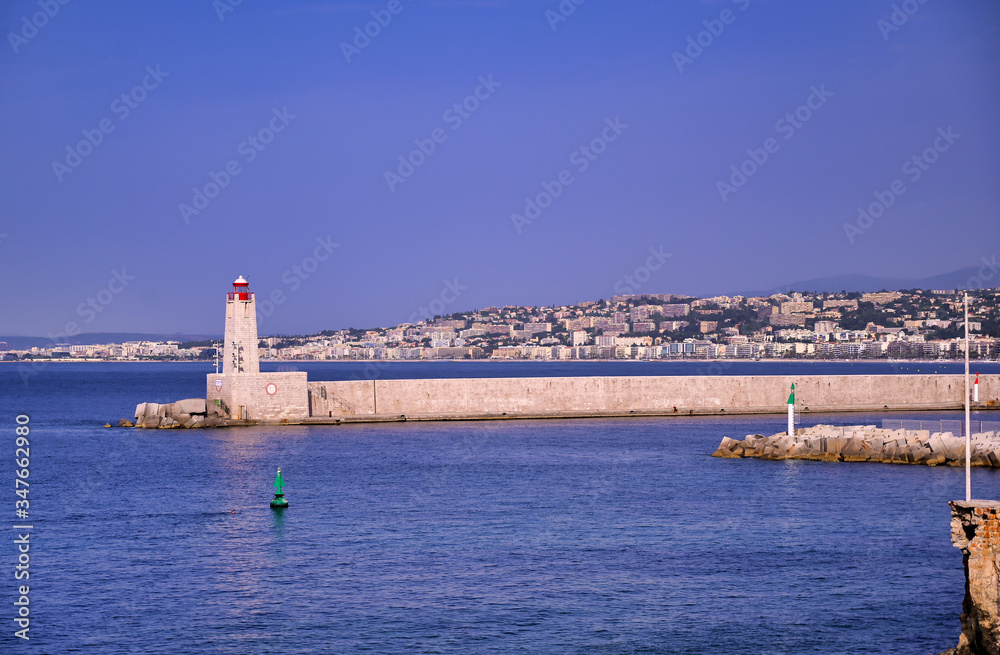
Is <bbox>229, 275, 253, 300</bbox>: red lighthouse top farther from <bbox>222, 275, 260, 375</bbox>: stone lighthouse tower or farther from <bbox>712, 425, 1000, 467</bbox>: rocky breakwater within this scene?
<bbox>712, 425, 1000, 467</bbox>: rocky breakwater

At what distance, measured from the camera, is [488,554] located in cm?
1886

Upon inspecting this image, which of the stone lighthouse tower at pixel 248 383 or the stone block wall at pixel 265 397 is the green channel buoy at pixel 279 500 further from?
the stone block wall at pixel 265 397

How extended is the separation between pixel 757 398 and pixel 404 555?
1227 inches

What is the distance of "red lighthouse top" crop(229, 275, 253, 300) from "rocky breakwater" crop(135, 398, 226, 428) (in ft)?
15.6

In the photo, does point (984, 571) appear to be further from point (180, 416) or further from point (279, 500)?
point (180, 416)

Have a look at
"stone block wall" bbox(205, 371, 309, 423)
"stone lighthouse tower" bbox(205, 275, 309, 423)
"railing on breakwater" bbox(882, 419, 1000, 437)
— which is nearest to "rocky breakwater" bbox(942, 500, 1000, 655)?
"railing on breakwater" bbox(882, 419, 1000, 437)

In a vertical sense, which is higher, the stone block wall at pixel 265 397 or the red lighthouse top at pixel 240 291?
the red lighthouse top at pixel 240 291

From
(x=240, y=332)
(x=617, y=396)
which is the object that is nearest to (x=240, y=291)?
(x=240, y=332)

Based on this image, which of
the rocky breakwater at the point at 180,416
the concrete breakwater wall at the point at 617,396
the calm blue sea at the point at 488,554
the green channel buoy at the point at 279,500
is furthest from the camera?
the concrete breakwater wall at the point at 617,396

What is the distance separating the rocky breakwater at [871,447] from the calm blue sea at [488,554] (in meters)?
1.12

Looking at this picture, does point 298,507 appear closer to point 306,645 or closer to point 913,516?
point 306,645

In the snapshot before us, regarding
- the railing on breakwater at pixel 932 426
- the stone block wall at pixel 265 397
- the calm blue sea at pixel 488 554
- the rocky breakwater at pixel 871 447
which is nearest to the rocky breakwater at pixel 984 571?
the calm blue sea at pixel 488 554

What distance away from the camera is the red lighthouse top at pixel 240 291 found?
4181 centimetres

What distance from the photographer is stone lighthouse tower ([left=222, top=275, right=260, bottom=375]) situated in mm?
41438
